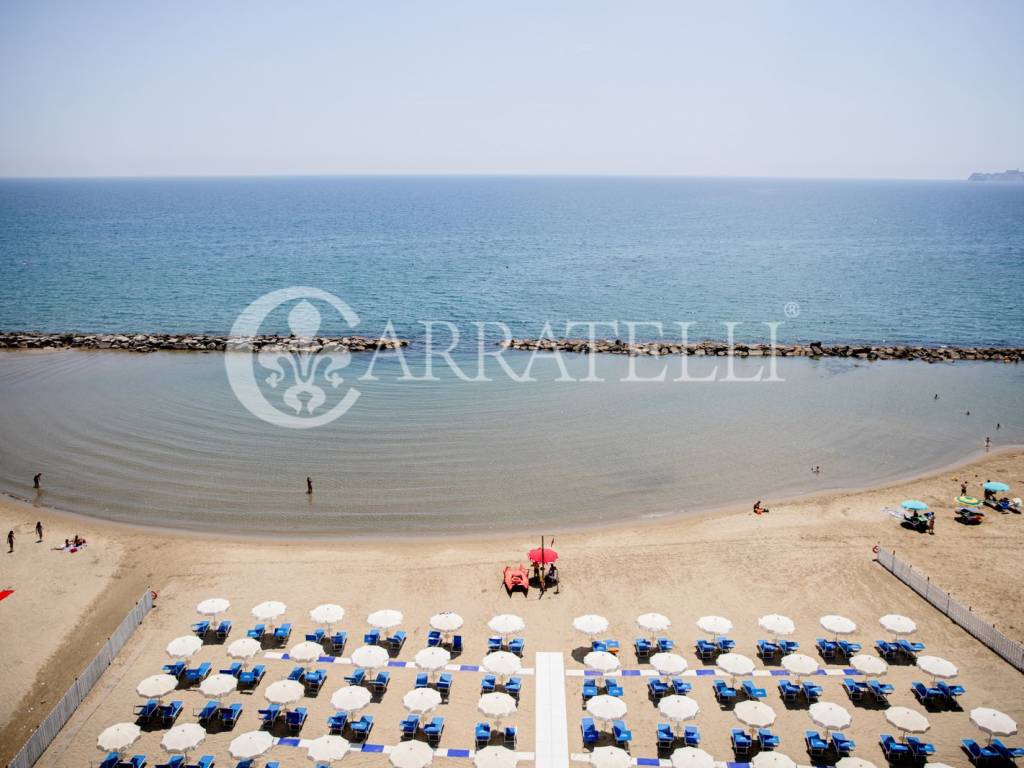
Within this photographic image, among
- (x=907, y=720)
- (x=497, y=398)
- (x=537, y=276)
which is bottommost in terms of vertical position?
(x=907, y=720)

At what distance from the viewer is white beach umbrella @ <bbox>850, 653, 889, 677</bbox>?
70.2ft

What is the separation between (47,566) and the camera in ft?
98.1

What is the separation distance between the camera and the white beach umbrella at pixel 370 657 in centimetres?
2195

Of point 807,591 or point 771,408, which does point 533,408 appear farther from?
point 807,591

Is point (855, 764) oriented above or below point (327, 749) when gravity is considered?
below

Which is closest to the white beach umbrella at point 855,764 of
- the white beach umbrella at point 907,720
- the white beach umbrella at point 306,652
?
the white beach umbrella at point 907,720

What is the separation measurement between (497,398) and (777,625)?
3129cm

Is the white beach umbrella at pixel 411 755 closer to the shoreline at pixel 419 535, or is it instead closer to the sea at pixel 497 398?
the shoreline at pixel 419 535

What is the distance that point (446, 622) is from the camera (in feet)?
79.5

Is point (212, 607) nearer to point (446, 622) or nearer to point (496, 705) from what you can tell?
point (446, 622)

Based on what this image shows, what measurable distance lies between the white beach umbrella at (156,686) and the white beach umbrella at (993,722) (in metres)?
22.8

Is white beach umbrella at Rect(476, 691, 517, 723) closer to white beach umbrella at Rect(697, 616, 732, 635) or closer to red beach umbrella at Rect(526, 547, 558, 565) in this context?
white beach umbrella at Rect(697, 616, 732, 635)

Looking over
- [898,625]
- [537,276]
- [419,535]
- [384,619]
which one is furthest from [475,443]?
[537,276]

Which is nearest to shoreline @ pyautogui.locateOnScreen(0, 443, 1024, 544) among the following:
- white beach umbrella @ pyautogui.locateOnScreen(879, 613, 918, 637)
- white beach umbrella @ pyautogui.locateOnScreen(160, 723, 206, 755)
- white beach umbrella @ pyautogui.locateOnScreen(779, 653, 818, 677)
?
white beach umbrella @ pyautogui.locateOnScreen(879, 613, 918, 637)
